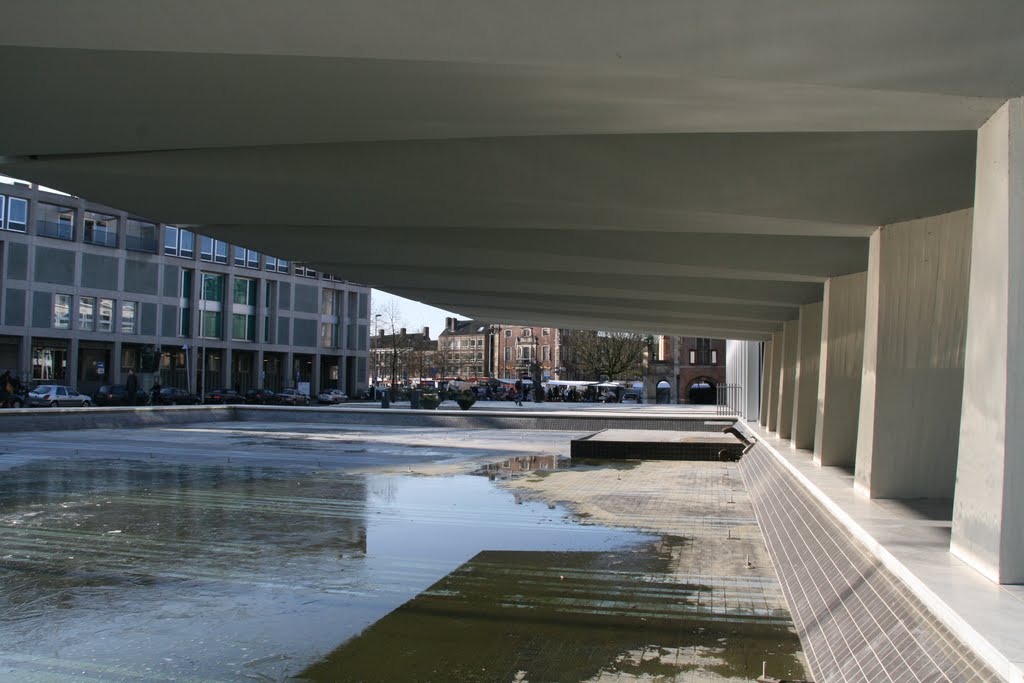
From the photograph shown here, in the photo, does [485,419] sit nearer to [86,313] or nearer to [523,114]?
[523,114]

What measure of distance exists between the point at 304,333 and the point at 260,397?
1335cm

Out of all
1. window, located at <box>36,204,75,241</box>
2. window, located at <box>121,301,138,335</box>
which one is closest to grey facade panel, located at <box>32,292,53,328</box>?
window, located at <box>36,204,75,241</box>

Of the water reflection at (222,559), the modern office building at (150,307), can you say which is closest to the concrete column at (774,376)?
the water reflection at (222,559)

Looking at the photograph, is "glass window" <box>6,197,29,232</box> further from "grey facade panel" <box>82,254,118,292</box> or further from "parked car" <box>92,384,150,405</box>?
"parked car" <box>92,384,150,405</box>

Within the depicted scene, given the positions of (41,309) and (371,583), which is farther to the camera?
(41,309)

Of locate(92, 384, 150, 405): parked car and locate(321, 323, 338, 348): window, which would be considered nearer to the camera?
locate(92, 384, 150, 405): parked car

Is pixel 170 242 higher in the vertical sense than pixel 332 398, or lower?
higher

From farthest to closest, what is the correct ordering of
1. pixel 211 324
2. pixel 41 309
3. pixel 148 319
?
pixel 211 324
pixel 148 319
pixel 41 309

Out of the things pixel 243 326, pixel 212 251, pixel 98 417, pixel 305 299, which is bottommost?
pixel 98 417

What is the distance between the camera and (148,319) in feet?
183

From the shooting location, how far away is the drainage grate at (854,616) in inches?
167

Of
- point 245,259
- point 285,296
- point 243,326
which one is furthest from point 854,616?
point 285,296

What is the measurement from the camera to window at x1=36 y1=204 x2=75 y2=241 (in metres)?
49.7

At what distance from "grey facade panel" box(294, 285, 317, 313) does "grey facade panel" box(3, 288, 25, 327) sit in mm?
21639
